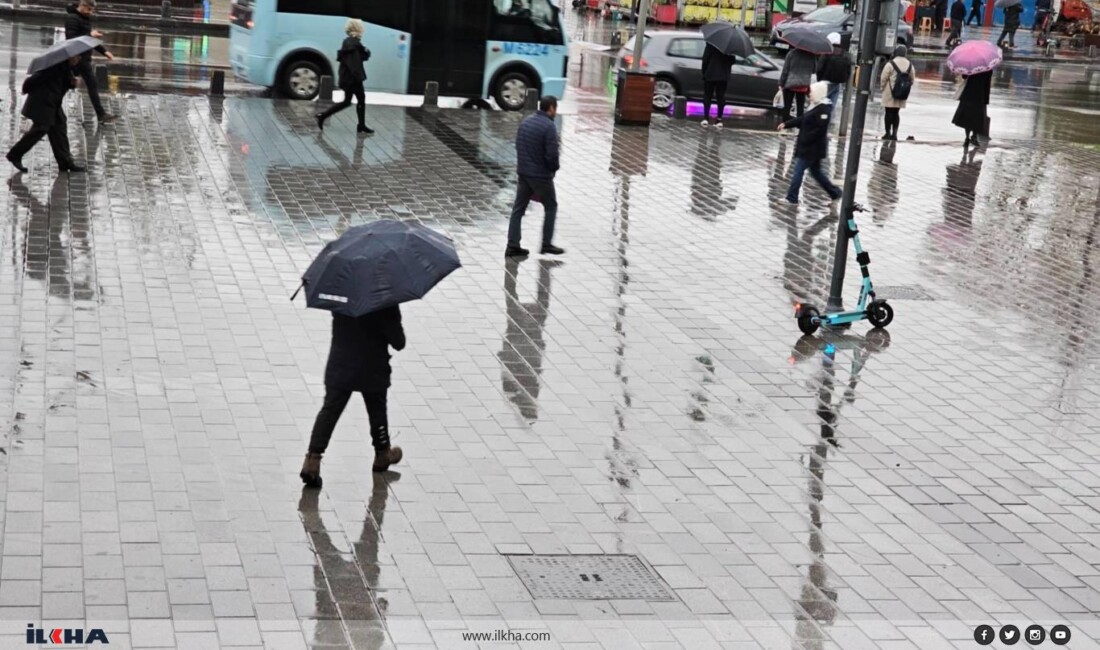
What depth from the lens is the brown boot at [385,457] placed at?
9.51 metres

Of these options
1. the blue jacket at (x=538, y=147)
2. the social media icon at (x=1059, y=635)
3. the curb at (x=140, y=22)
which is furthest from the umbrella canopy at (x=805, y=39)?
the curb at (x=140, y=22)

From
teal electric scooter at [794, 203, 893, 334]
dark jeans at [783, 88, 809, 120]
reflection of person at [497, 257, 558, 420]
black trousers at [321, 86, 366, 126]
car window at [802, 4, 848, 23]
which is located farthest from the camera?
car window at [802, 4, 848, 23]

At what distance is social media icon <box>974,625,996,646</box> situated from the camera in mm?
7891

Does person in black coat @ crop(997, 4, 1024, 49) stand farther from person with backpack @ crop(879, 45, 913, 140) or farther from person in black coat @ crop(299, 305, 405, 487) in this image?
person in black coat @ crop(299, 305, 405, 487)

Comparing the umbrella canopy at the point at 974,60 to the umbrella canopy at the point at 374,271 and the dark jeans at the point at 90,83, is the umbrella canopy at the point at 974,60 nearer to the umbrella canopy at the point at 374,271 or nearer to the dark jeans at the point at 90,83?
the dark jeans at the point at 90,83

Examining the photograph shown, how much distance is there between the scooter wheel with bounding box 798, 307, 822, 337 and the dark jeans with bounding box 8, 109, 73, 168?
821cm

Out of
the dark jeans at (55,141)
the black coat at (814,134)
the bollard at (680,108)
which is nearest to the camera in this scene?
the dark jeans at (55,141)

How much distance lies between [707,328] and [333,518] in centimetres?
537

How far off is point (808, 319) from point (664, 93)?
1534cm

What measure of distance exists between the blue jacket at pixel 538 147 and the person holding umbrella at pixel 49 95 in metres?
4.76

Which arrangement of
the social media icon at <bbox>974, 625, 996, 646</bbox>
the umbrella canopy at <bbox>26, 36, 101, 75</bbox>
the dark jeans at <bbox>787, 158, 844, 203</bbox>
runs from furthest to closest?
1. the dark jeans at <bbox>787, 158, 844, 203</bbox>
2. the umbrella canopy at <bbox>26, 36, 101, 75</bbox>
3. the social media icon at <bbox>974, 625, 996, 646</bbox>

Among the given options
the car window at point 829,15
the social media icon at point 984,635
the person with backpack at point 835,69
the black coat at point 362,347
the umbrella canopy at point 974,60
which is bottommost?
the social media icon at point 984,635

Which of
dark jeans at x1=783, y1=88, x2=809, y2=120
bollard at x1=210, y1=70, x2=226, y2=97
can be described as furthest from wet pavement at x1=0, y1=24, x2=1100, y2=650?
dark jeans at x1=783, y1=88, x2=809, y2=120

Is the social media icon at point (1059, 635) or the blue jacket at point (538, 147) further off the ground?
the blue jacket at point (538, 147)
